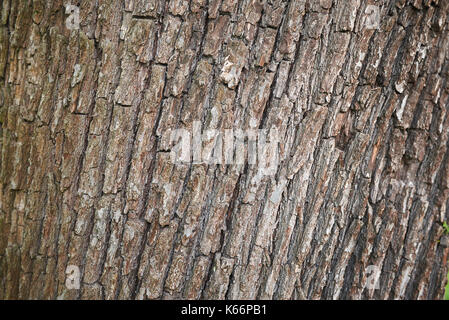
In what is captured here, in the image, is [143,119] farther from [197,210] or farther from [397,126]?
[397,126]

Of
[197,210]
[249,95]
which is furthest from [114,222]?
[249,95]

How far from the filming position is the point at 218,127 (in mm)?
1685

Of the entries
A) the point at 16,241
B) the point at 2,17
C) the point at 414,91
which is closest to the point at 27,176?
the point at 16,241

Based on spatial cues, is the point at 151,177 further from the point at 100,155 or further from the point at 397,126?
the point at 397,126

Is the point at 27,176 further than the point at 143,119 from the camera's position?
Yes

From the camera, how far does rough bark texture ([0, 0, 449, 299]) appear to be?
5.46ft

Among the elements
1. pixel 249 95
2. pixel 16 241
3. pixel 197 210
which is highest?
pixel 249 95

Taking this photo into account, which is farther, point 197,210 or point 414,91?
point 414,91

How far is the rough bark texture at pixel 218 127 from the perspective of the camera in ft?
5.46

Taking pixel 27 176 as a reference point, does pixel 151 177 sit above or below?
above

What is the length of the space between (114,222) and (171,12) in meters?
1.04

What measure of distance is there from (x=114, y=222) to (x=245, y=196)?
657 millimetres

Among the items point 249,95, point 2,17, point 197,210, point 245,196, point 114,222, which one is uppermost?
point 2,17

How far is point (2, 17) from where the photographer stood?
5.96 feet
